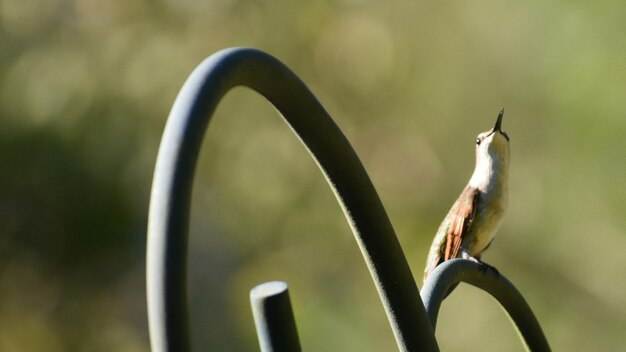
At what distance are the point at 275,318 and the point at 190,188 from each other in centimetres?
27

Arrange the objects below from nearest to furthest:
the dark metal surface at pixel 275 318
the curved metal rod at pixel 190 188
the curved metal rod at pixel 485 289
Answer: the curved metal rod at pixel 190 188 < the dark metal surface at pixel 275 318 < the curved metal rod at pixel 485 289

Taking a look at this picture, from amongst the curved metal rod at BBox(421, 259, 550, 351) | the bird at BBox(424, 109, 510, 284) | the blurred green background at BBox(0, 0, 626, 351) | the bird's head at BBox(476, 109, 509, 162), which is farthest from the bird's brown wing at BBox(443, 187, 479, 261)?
the blurred green background at BBox(0, 0, 626, 351)

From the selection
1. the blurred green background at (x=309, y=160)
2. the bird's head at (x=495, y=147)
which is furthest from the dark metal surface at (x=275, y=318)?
the blurred green background at (x=309, y=160)

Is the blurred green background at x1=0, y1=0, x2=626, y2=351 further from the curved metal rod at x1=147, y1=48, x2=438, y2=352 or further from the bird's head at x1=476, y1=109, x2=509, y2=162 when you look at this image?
the curved metal rod at x1=147, y1=48, x2=438, y2=352

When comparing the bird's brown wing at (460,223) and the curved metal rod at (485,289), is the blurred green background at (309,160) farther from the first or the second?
the curved metal rod at (485,289)

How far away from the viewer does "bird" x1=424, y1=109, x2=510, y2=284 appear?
3523mm

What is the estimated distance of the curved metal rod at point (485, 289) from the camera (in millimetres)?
1798

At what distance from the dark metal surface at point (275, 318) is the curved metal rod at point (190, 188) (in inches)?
9.5

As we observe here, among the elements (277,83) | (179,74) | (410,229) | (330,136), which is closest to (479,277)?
(330,136)

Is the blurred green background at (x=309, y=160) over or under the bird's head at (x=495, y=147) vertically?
over

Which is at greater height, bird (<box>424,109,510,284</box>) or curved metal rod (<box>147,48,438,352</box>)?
bird (<box>424,109,510,284</box>)

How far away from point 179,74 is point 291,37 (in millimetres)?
694

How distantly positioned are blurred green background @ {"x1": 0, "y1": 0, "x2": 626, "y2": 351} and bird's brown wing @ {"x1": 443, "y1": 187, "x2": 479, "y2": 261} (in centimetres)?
189

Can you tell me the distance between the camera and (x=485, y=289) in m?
2.07
